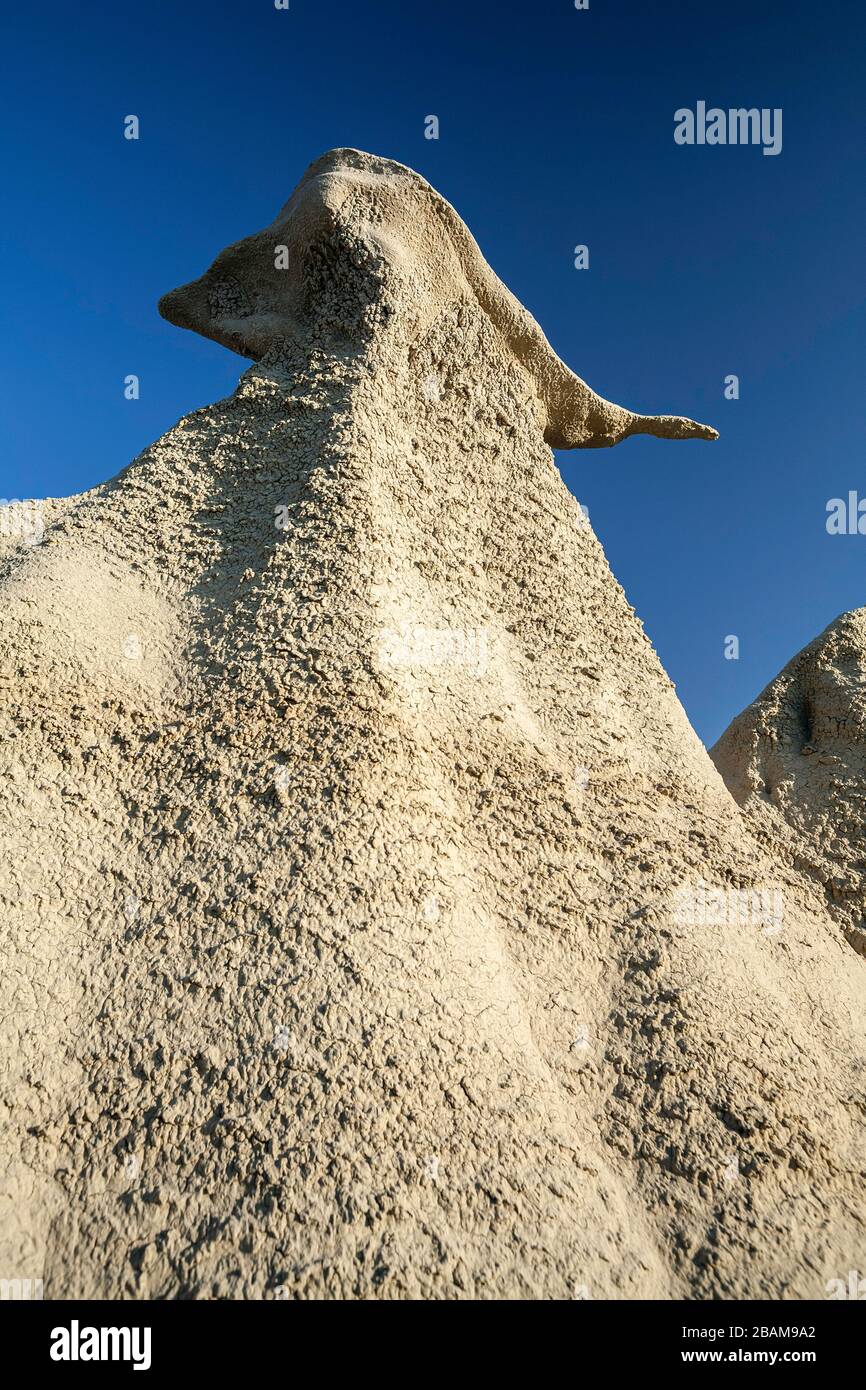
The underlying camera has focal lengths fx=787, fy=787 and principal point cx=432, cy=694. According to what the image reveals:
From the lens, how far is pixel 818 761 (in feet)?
16.0

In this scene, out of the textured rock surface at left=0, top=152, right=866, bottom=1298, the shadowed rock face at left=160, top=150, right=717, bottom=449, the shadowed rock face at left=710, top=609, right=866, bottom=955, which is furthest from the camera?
the shadowed rock face at left=160, top=150, right=717, bottom=449

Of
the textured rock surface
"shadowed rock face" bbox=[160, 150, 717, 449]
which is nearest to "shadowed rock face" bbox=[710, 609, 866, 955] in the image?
the textured rock surface

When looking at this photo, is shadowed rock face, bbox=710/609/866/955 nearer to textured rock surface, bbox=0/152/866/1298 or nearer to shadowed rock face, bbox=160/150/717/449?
textured rock surface, bbox=0/152/866/1298

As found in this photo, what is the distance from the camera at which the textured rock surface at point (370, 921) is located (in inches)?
77.2

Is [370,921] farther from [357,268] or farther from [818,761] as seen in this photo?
[357,268]

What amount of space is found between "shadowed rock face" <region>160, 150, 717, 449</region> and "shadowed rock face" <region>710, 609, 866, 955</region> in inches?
102

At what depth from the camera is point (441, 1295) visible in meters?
1.81

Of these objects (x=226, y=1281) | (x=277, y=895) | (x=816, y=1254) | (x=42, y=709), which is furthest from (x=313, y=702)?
(x=816, y=1254)

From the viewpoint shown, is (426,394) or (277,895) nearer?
(277,895)

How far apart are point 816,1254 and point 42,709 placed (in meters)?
2.94

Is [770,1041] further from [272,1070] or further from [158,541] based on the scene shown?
[158,541]

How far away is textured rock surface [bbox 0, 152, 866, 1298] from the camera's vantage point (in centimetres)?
196

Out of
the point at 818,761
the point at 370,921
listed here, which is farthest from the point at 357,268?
the point at 818,761
